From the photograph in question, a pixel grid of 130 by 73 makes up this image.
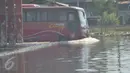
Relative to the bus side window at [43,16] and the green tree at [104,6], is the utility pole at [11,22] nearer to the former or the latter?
the bus side window at [43,16]

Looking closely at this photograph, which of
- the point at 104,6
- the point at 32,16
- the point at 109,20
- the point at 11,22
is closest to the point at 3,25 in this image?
the point at 11,22

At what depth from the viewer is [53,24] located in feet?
99.0

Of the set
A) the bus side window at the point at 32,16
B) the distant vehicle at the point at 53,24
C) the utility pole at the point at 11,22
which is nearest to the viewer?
the utility pole at the point at 11,22

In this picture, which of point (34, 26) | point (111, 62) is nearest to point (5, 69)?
point (111, 62)

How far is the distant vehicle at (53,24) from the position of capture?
3009cm

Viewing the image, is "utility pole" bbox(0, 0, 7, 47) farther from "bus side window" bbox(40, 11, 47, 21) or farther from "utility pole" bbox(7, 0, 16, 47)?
"bus side window" bbox(40, 11, 47, 21)

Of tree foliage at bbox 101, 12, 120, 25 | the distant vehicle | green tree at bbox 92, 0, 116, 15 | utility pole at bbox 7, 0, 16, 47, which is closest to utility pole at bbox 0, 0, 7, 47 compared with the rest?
utility pole at bbox 7, 0, 16, 47

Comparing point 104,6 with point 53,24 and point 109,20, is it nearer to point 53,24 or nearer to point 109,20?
point 109,20

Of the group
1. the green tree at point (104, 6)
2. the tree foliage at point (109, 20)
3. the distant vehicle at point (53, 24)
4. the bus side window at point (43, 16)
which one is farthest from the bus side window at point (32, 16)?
the green tree at point (104, 6)

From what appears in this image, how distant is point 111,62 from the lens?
15.0 meters

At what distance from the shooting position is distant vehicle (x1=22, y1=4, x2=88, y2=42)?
98.7 ft

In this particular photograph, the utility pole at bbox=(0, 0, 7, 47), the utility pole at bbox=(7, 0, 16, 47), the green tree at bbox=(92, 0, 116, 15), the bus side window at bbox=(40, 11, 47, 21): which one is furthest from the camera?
the green tree at bbox=(92, 0, 116, 15)

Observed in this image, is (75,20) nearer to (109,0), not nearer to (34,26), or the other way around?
(34,26)

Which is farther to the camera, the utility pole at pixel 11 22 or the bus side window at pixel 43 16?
the bus side window at pixel 43 16
